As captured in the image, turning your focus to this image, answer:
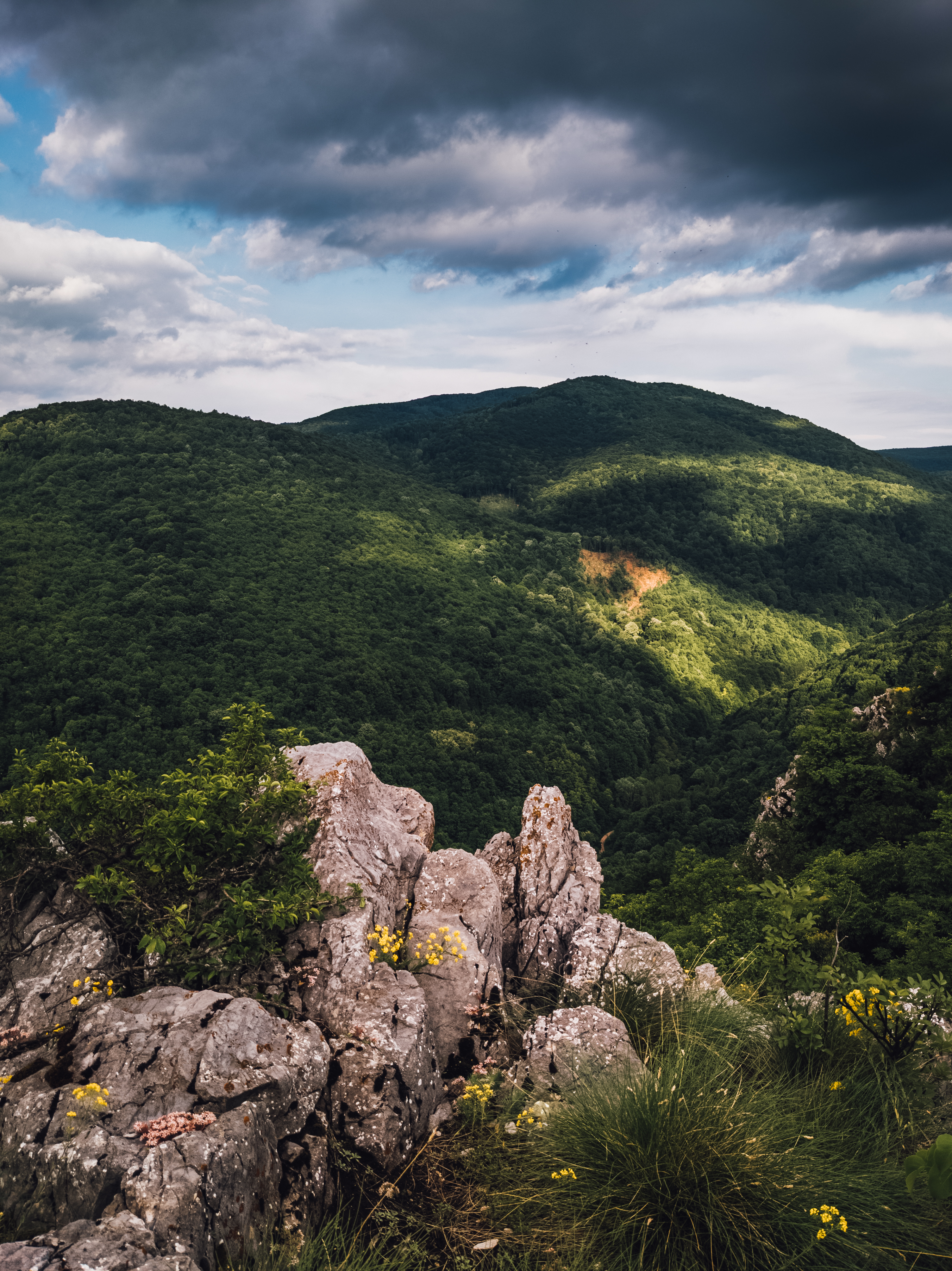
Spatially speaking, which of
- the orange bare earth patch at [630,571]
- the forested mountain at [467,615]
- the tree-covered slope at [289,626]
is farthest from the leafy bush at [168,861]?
the orange bare earth patch at [630,571]

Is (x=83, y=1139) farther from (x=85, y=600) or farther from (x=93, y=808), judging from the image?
(x=85, y=600)

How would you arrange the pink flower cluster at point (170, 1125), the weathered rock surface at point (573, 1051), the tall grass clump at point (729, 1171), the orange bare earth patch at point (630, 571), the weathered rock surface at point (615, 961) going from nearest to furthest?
the tall grass clump at point (729, 1171), the pink flower cluster at point (170, 1125), the weathered rock surface at point (573, 1051), the weathered rock surface at point (615, 961), the orange bare earth patch at point (630, 571)

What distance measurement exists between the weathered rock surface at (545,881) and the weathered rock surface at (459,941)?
0.96 m

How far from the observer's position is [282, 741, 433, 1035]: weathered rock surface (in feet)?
21.6

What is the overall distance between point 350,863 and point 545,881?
17.6ft

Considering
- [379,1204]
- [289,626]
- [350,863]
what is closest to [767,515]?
[289,626]

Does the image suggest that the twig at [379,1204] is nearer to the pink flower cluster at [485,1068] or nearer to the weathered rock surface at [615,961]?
the pink flower cluster at [485,1068]

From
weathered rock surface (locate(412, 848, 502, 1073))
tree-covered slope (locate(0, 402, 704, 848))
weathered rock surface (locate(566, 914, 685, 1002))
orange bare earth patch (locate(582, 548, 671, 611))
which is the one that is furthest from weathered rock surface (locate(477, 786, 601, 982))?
orange bare earth patch (locate(582, 548, 671, 611))

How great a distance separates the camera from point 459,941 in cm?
782

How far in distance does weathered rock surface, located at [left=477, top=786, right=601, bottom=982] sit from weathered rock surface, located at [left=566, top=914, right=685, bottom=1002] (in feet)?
2.06

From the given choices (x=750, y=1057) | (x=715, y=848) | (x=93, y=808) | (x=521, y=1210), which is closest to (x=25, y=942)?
(x=93, y=808)

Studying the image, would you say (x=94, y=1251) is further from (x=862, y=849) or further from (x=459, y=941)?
(x=862, y=849)

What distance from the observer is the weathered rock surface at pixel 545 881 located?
410 inches

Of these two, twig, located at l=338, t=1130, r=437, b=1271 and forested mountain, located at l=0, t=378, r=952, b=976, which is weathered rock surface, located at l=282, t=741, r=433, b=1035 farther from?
forested mountain, located at l=0, t=378, r=952, b=976
